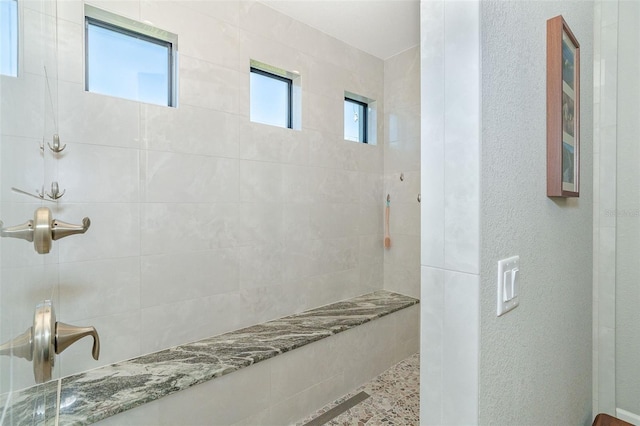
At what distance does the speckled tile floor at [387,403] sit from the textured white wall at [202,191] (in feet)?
2.36

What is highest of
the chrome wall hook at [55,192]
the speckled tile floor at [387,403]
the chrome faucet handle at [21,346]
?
the chrome wall hook at [55,192]

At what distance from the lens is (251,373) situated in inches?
67.4

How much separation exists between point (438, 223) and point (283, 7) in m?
2.24

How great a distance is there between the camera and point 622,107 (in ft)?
4.18

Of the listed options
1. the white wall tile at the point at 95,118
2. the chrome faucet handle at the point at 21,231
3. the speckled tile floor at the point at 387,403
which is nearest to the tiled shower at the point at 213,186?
the white wall tile at the point at 95,118

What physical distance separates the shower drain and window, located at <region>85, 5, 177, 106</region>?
224 centimetres

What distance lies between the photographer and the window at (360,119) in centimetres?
288

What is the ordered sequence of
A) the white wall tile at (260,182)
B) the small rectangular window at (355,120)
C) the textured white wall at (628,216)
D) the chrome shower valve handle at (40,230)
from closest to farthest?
the chrome shower valve handle at (40,230) < the textured white wall at (628,216) < the white wall tile at (260,182) < the small rectangular window at (355,120)

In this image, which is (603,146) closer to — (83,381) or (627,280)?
(627,280)

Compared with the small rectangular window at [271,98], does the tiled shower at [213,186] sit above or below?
below

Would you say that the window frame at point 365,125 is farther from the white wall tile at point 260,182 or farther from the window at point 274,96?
the white wall tile at point 260,182

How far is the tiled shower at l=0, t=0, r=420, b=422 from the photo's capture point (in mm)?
1498

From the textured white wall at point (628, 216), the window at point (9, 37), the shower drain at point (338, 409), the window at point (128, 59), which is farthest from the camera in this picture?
the shower drain at point (338, 409)

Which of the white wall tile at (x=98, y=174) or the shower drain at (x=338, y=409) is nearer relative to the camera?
the white wall tile at (x=98, y=174)
